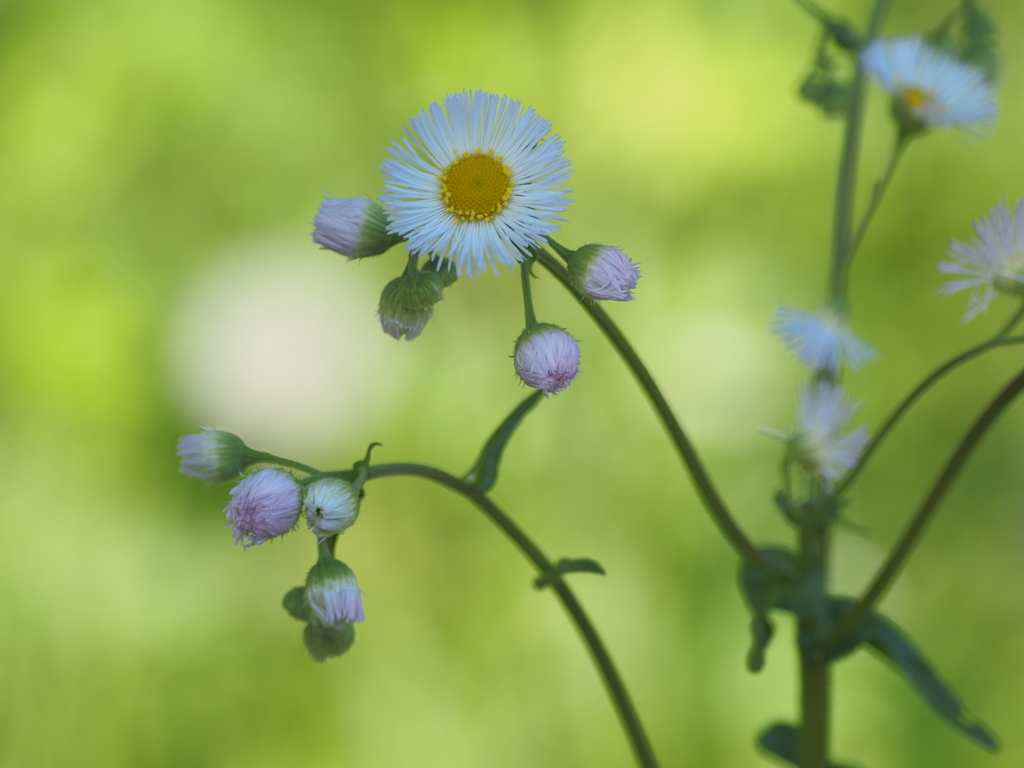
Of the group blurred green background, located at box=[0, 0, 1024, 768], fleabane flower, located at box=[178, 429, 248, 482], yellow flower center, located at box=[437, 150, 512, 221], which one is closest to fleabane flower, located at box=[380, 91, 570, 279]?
A: yellow flower center, located at box=[437, 150, 512, 221]

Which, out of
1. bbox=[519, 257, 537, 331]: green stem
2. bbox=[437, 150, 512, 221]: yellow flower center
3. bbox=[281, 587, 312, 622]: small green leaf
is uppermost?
bbox=[437, 150, 512, 221]: yellow flower center

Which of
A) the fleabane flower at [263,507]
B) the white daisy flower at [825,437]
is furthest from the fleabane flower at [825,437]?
the fleabane flower at [263,507]

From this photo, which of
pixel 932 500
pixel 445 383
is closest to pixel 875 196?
pixel 932 500

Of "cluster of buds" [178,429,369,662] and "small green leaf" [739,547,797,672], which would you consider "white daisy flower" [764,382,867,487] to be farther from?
"cluster of buds" [178,429,369,662]

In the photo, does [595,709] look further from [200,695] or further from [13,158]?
[13,158]

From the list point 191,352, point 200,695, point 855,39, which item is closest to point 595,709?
point 200,695

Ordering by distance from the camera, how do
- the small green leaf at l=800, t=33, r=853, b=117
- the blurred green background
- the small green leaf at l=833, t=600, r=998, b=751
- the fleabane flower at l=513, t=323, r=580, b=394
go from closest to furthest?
the fleabane flower at l=513, t=323, r=580, b=394, the small green leaf at l=833, t=600, r=998, b=751, the small green leaf at l=800, t=33, r=853, b=117, the blurred green background
